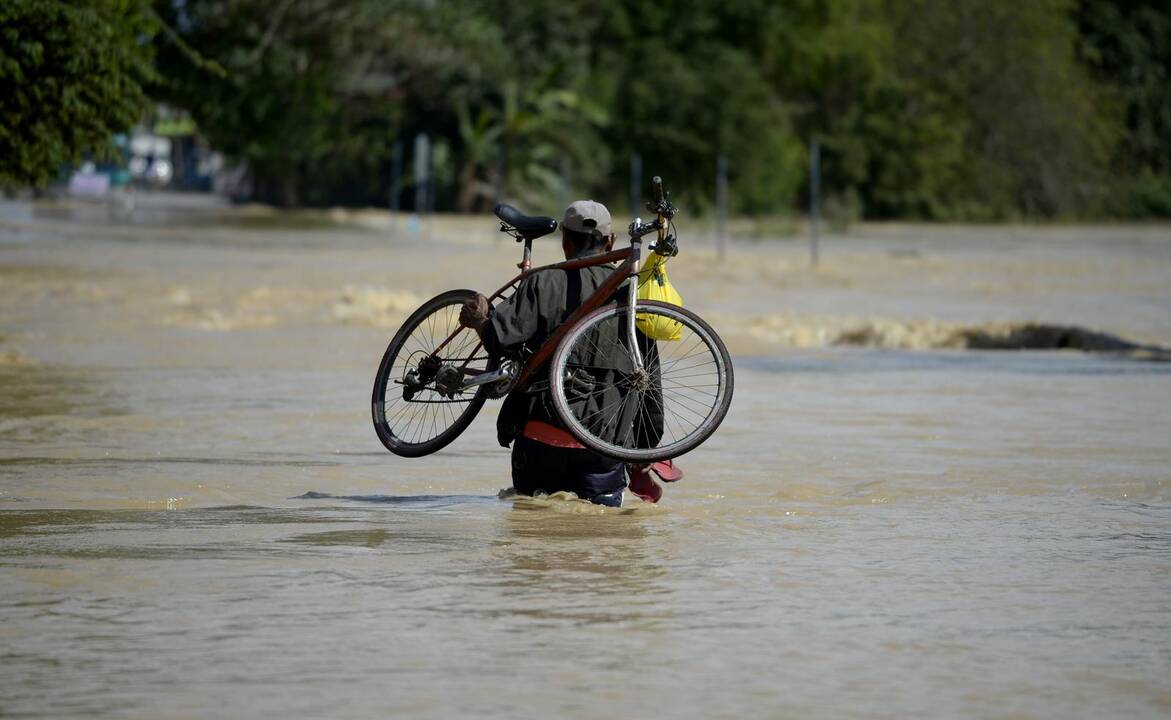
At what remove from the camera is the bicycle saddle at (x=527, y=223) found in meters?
9.11

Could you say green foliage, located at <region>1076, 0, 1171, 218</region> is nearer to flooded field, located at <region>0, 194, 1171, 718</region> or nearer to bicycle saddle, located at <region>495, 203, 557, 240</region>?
flooded field, located at <region>0, 194, 1171, 718</region>

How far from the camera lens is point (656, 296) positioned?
9109mm

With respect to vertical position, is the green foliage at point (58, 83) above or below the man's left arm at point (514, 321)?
above

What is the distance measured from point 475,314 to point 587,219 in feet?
2.14

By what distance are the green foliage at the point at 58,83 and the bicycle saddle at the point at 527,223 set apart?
374 inches

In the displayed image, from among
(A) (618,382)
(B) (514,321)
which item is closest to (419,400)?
(B) (514,321)

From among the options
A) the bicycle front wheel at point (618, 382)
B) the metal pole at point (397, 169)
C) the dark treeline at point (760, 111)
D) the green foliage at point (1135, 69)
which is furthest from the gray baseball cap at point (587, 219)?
the green foliage at point (1135, 69)

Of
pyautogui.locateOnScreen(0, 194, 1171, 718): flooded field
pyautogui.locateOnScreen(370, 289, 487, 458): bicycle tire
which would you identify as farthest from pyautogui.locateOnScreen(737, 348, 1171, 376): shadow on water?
pyautogui.locateOnScreen(370, 289, 487, 458): bicycle tire

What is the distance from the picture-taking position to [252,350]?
1811 cm

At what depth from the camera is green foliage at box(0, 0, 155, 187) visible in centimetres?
1816

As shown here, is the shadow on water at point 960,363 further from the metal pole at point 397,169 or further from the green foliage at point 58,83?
the metal pole at point 397,169

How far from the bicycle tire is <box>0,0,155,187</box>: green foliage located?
8.71 metres

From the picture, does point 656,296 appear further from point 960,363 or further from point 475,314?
point 960,363

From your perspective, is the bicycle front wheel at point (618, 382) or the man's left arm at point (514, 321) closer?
the bicycle front wheel at point (618, 382)
